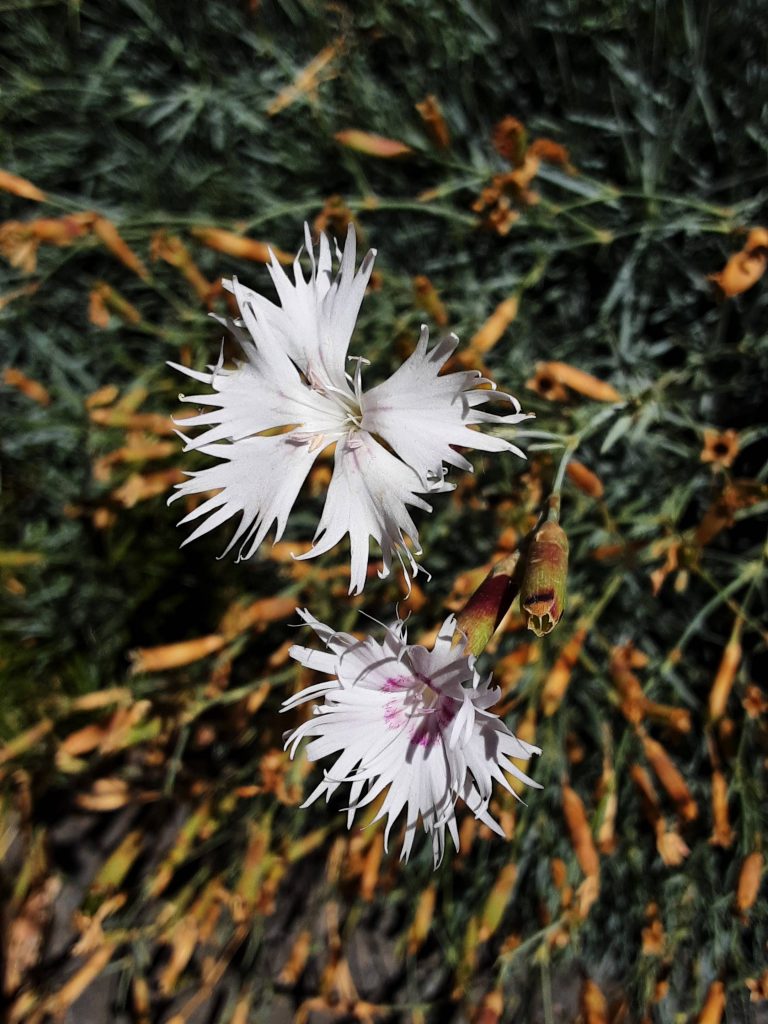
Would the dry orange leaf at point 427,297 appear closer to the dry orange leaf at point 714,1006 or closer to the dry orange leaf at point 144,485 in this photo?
the dry orange leaf at point 144,485

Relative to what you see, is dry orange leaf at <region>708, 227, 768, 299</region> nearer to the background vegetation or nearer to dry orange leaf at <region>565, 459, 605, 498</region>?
the background vegetation

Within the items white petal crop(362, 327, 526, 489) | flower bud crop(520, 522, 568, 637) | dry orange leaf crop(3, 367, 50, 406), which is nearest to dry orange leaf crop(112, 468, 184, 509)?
dry orange leaf crop(3, 367, 50, 406)

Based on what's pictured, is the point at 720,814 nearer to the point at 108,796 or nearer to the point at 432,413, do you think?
the point at 432,413

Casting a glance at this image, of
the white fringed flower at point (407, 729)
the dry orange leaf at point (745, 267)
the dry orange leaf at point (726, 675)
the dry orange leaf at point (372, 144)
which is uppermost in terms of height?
the dry orange leaf at point (372, 144)

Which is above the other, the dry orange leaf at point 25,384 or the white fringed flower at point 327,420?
the dry orange leaf at point 25,384

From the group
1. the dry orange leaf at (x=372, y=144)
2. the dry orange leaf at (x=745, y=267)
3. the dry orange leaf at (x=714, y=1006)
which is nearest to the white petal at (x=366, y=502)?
the dry orange leaf at (x=745, y=267)

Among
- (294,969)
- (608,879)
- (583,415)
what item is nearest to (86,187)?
(583,415)
